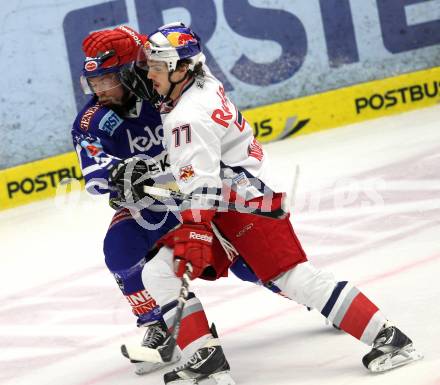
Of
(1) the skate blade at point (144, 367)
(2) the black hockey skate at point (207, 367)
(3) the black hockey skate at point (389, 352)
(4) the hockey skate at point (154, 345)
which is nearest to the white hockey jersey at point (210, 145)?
(2) the black hockey skate at point (207, 367)

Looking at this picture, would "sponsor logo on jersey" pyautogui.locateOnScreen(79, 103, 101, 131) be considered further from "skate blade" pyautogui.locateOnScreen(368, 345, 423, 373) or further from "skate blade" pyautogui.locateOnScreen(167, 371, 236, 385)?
"skate blade" pyautogui.locateOnScreen(368, 345, 423, 373)

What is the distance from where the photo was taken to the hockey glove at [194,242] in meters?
3.17

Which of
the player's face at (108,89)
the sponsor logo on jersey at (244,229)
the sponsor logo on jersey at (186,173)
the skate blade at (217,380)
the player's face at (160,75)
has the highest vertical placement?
the player's face at (160,75)

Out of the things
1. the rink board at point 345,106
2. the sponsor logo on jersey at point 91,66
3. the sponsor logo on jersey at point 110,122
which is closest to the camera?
the sponsor logo on jersey at point 91,66

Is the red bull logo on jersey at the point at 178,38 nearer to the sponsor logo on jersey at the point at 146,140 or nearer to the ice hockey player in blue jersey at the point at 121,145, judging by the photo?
the ice hockey player in blue jersey at the point at 121,145

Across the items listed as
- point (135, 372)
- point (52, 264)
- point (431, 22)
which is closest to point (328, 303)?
point (135, 372)

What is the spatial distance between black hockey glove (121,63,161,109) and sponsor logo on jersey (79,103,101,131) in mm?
172

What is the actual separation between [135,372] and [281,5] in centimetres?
498

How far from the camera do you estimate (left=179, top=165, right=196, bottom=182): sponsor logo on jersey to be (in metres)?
3.21

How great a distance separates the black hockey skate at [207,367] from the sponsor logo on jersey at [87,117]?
96 centimetres

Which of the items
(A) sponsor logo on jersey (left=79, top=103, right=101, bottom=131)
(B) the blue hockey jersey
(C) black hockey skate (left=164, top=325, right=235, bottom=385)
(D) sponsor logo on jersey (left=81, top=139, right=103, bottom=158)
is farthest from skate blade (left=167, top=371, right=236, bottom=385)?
(A) sponsor logo on jersey (left=79, top=103, right=101, bottom=131)

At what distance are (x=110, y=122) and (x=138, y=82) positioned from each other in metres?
0.20

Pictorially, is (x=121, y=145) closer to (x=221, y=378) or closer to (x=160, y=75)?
(x=160, y=75)

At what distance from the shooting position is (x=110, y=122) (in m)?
3.87
